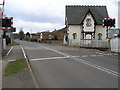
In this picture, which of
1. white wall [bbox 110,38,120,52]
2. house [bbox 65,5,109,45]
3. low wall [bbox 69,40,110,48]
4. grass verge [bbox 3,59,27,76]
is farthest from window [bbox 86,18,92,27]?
grass verge [bbox 3,59,27,76]

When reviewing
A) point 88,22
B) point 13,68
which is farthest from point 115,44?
point 88,22

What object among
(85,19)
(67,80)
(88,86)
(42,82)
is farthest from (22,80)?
(85,19)

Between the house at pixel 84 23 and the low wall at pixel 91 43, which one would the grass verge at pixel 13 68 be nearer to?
the low wall at pixel 91 43

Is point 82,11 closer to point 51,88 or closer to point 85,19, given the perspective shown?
point 85,19

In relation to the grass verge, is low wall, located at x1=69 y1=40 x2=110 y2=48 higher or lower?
higher

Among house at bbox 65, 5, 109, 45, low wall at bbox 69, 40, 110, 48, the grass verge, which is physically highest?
house at bbox 65, 5, 109, 45

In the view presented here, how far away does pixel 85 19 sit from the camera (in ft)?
175

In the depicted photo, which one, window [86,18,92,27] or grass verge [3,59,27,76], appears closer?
grass verge [3,59,27,76]

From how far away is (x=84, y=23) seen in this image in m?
53.5

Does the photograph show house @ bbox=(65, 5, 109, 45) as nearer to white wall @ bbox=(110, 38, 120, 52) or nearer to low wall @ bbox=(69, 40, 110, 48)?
low wall @ bbox=(69, 40, 110, 48)

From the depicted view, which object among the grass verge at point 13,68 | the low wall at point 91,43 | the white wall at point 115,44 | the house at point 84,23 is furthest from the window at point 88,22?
the grass verge at point 13,68

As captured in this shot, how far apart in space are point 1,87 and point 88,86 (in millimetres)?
3022

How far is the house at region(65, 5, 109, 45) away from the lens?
5334cm

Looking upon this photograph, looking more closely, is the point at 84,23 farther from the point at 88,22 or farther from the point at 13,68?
the point at 13,68
